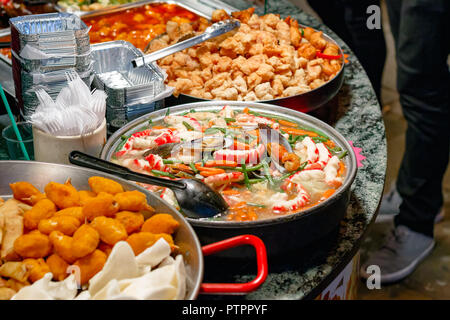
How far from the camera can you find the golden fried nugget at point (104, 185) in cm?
141

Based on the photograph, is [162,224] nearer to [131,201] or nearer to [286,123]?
[131,201]

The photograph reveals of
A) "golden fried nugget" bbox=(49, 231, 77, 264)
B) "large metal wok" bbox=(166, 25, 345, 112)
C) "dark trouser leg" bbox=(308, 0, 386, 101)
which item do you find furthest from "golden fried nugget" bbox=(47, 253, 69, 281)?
"dark trouser leg" bbox=(308, 0, 386, 101)

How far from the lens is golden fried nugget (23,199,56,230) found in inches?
52.5

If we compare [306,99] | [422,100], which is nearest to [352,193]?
[306,99]

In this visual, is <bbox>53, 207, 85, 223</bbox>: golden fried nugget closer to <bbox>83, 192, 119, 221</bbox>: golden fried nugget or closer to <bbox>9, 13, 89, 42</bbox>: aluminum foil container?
<bbox>83, 192, 119, 221</bbox>: golden fried nugget

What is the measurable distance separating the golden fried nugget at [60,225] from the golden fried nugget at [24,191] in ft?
0.52

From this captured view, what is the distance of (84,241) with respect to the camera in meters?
1.24

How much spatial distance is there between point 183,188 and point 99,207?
0.28m

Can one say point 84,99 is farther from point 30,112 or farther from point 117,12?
point 117,12

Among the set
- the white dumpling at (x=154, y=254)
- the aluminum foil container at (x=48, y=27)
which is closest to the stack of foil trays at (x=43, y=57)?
the aluminum foil container at (x=48, y=27)

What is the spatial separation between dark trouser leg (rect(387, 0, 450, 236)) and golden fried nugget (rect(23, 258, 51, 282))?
2309 millimetres

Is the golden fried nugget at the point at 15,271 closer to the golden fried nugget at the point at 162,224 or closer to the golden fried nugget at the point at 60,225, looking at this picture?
the golden fried nugget at the point at 60,225

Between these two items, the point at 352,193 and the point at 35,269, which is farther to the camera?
the point at 352,193

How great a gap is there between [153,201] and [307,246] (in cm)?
48
